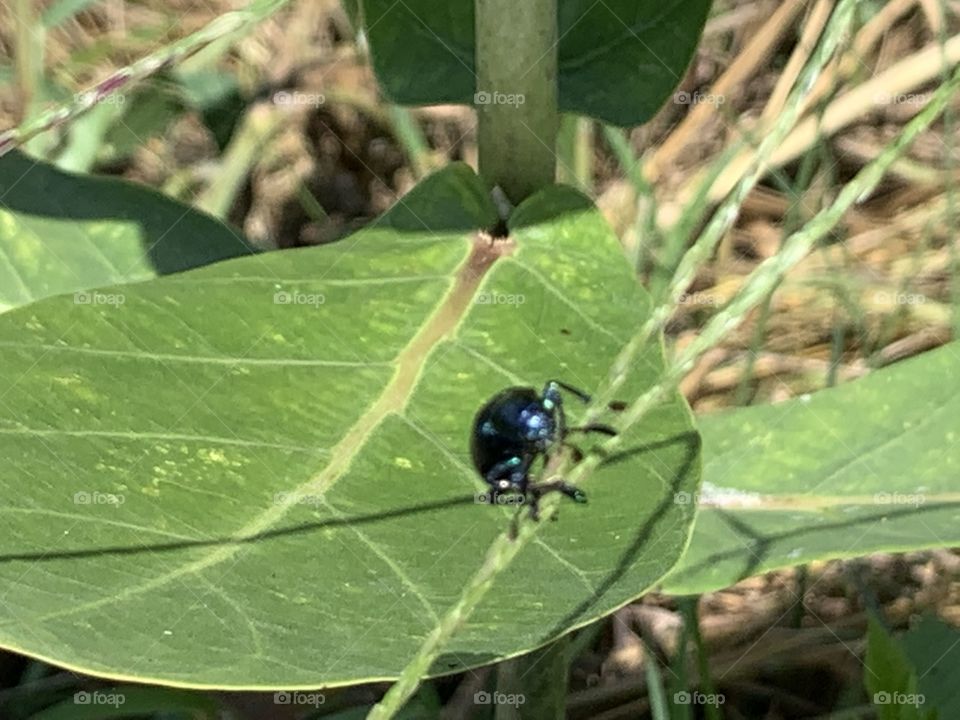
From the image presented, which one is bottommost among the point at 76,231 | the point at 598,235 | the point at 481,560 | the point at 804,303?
the point at 481,560

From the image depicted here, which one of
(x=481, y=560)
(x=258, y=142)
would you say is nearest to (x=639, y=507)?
(x=481, y=560)

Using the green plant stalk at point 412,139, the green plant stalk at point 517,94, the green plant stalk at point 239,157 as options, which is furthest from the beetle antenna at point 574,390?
the green plant stalk at point 239,157

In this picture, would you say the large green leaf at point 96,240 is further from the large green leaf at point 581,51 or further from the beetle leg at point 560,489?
the beetle leg at point 560,489

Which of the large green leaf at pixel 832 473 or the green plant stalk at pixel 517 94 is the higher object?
the green plant stalk at pixel 517 94

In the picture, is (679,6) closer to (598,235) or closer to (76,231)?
(598,235)

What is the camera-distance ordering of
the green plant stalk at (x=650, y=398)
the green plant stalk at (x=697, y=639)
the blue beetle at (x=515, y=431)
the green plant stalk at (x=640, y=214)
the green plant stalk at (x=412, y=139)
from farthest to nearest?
the green plant stalk at (x=412, y=139), the green plant stalk at (x=640, y=214), the green plant stalk at (x=697, y=639), the blue beetle at (x=515, y=431), the green plant stalk at (x=650, y=398)

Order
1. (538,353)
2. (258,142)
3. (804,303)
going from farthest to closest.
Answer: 1. (258,142)
2. (804,303)
3. (538,353)
